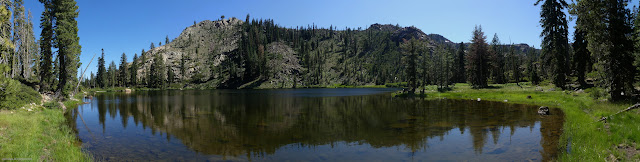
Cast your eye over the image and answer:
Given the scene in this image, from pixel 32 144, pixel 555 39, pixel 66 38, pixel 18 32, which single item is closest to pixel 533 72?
pixel 555 39

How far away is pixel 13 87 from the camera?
2283 cm

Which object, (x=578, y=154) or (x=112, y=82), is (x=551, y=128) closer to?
(x=578, y=154)

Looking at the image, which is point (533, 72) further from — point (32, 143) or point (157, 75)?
point (157, 75)

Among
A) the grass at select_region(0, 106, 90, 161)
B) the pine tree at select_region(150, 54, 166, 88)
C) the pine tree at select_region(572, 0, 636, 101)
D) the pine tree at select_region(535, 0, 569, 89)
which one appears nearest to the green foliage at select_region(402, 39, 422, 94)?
the pine tree at select_region(535, 0, 569, 89)

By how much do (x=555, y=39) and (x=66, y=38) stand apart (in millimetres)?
77331

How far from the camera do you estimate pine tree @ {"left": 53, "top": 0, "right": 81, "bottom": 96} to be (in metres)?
42.5

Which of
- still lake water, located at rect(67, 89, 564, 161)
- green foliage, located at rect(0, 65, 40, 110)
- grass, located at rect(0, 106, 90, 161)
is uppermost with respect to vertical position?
green foliage, located at rect(0, 65, 40, 110)

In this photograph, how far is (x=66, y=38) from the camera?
4262 centimetres

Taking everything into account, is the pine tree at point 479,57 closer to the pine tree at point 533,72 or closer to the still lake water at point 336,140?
the pine tree at point 533,72

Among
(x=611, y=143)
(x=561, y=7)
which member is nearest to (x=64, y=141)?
(x=611, y=143)

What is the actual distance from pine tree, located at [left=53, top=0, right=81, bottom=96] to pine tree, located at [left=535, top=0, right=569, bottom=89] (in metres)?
75.8

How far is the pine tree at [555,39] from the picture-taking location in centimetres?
4269

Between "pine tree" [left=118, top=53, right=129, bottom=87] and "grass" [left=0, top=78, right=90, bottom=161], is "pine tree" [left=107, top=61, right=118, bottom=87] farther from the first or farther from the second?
"grass" [left=0, top=78, right=90, bottom=161]

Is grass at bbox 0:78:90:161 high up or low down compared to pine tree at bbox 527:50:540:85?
down
